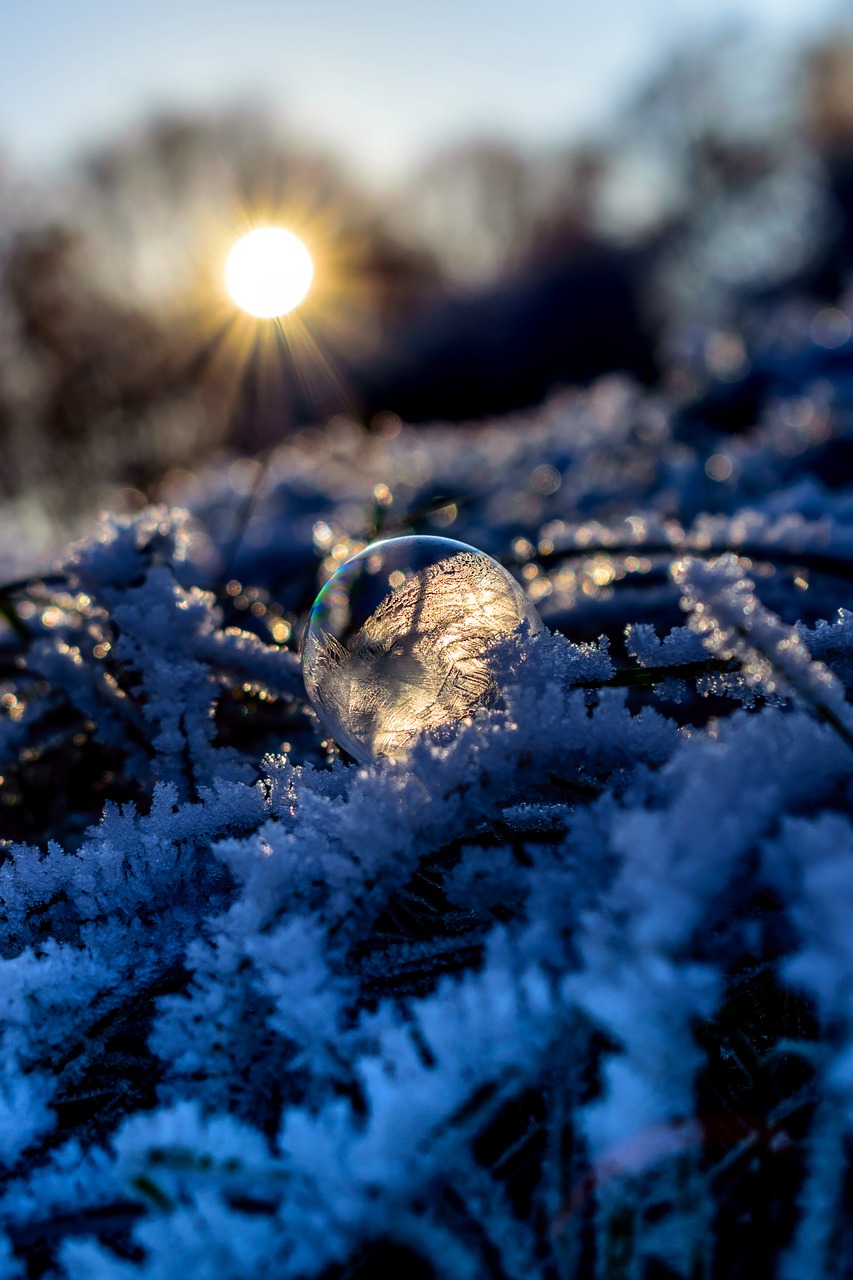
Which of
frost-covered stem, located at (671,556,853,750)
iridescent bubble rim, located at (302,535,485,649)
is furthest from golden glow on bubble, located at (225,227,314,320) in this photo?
frost-covered stem, located at (671,556,853,750)

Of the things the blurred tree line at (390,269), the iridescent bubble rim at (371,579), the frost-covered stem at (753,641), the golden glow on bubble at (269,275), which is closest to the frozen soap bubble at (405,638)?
the iridescent bubble rim at (371,579)

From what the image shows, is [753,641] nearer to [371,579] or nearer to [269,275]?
[371,579]

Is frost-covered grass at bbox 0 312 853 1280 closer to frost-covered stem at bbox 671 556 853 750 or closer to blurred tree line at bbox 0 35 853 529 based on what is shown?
frost-covered stem at bbox 671 556 853 750

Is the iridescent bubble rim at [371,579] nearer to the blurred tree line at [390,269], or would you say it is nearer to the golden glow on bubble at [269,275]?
the golden glow on bubble at [269,275]

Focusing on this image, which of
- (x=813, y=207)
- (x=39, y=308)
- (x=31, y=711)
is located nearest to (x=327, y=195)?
(x=813, y=207)

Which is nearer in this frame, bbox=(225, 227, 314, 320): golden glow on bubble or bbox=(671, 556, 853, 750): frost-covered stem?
bbox=(671, 556, 853, 750): frost-covered stem
